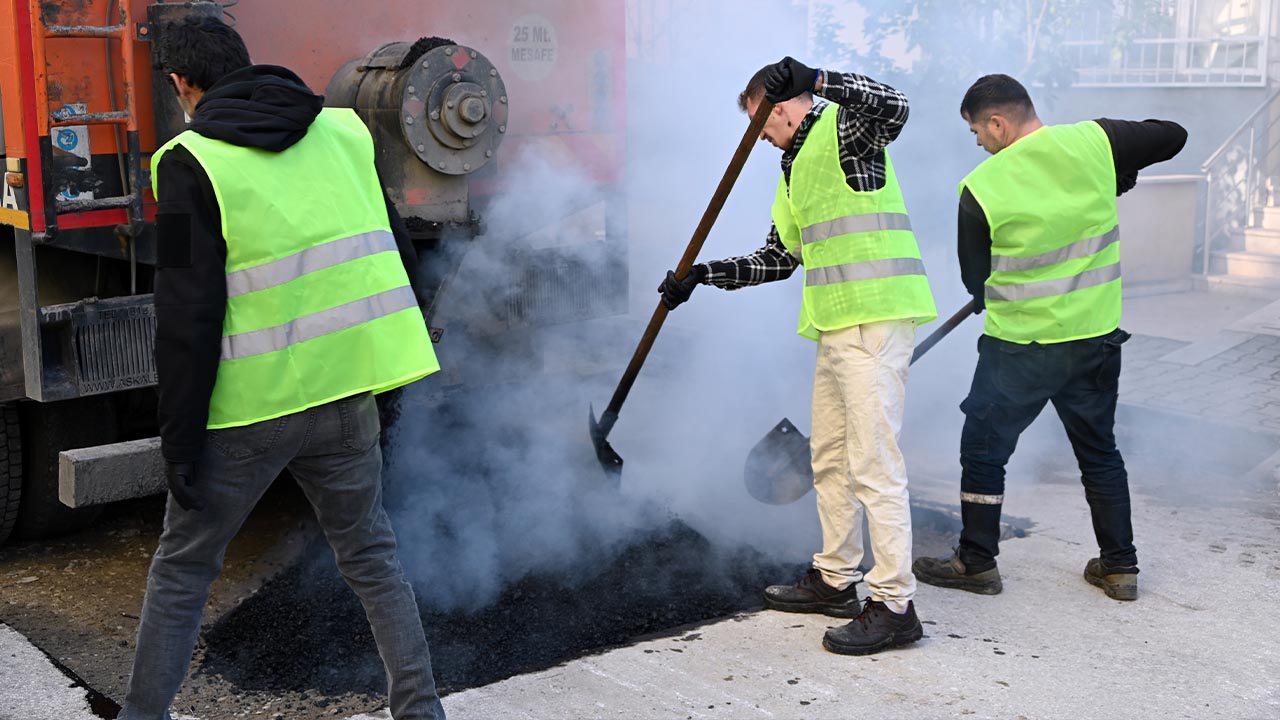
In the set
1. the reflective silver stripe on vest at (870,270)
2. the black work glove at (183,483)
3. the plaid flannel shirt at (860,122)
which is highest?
the plaid flannel shirt at (860,122)

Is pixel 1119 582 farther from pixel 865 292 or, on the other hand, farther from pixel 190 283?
pixel 190 283

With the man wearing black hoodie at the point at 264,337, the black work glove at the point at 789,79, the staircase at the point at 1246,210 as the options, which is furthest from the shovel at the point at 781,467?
the staircase at the point at 1246,210

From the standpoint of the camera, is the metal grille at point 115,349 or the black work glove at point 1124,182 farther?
the black work glove at point 1124,182

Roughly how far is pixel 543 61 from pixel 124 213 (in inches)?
63.3

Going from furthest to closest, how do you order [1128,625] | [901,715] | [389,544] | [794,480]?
[794,480] → [1128,625] → [901,715] → [389,544]

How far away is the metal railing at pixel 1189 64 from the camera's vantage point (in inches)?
408

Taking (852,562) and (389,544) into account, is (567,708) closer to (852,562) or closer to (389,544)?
(389,544)

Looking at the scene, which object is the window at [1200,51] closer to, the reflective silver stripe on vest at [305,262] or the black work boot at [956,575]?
the black work boot at [956,575]

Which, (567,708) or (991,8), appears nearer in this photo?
(567,708)

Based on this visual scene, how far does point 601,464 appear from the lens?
4.54 m

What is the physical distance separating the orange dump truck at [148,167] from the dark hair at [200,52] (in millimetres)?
1016

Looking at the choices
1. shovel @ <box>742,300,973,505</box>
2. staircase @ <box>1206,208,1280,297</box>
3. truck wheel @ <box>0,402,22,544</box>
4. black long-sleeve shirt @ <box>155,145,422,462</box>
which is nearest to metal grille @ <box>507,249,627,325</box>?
shovel @ <box>742,300,973,505</box>

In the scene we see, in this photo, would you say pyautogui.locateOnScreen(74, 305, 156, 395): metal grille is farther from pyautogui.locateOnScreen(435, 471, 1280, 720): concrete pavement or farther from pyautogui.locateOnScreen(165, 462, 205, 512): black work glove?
pyautogui.locateOnScreen(435, 471, 1280, 720): concrete pavement

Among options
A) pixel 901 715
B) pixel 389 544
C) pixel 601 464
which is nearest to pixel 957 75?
pixel 601 464
